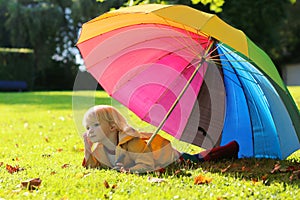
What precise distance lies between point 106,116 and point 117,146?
24 centimetres

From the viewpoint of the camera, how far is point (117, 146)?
3.58m

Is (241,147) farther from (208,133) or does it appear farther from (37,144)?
(37,144)

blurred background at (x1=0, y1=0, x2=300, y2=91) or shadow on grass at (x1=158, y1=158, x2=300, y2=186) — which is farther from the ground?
shadow on grass at (x1=158, y1=158, x2=300, y2=186)

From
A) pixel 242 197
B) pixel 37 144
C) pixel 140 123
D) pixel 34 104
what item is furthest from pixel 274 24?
pixel 242 197

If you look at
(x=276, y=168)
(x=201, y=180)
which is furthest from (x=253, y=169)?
(x=201, y=180)

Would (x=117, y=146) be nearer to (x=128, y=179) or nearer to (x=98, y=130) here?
(x=98, y=130)

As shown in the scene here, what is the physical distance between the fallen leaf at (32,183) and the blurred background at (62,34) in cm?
1843

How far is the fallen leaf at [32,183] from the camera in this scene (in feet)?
10.0

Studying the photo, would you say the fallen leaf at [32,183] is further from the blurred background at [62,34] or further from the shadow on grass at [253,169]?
the blurred background at [62,34]

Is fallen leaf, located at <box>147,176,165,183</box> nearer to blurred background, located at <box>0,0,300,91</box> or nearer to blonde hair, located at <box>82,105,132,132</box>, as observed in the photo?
blonde hair, located at <box>82,105,132,132</box>

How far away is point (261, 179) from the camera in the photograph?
3.39 meters

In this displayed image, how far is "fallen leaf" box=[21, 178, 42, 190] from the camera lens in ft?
10.0

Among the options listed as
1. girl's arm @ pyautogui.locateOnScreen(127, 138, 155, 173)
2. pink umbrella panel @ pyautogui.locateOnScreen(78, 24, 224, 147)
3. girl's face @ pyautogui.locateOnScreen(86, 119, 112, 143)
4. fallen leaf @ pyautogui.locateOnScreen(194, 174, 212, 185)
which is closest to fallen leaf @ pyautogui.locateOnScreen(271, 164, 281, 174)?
fallen leaf @ pyautogui.locateOnScreen(194, 174, 212, 185)

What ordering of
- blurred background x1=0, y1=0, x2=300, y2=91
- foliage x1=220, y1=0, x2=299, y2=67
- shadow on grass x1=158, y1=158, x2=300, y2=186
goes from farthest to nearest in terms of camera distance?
1. foliage x1=220, y1=0, x2=299, y2=67
2. blurred background x1=0, y1=0, x2=300, y2=91
3. shadow on grass x1=158, y1=158, x2=300, y2=186
